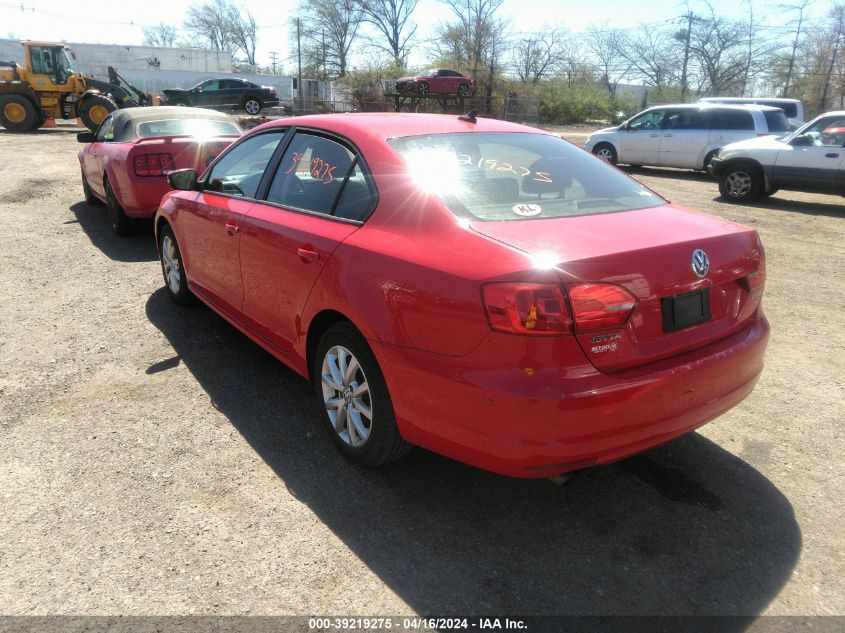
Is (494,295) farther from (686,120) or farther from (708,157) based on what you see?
(686,120)

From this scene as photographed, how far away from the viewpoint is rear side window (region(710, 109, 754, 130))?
14.8m

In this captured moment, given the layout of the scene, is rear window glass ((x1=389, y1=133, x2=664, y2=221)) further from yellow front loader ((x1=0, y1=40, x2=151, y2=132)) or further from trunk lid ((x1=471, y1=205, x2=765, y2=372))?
yellow front loader ((x1=0, y1=40, x2=151, y2=132))

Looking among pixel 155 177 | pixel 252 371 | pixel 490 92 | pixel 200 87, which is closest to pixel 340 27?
pixel 490 92

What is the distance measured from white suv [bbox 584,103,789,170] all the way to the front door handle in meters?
14.4

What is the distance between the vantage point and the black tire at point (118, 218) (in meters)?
7.82

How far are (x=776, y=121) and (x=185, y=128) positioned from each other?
1337 cm

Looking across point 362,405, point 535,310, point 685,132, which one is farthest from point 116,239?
point 685,132

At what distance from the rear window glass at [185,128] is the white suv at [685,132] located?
11104mm

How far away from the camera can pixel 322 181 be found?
3.41 metres

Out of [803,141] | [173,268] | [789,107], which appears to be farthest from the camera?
[789,107]

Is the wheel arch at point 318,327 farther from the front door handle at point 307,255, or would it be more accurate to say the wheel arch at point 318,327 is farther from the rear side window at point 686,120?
the rear side window at point 686,120

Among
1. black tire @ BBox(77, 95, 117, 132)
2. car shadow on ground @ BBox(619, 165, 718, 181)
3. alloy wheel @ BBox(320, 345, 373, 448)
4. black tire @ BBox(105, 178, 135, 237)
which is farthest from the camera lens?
black tire @ BBox(77, 95, 117, 132)

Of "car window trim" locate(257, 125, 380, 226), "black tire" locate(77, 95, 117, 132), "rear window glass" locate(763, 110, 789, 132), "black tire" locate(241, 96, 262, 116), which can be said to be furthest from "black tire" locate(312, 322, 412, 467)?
"black tire" locate(241, 96, 262, 116)

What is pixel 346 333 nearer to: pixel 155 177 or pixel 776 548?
pixel 776 548
